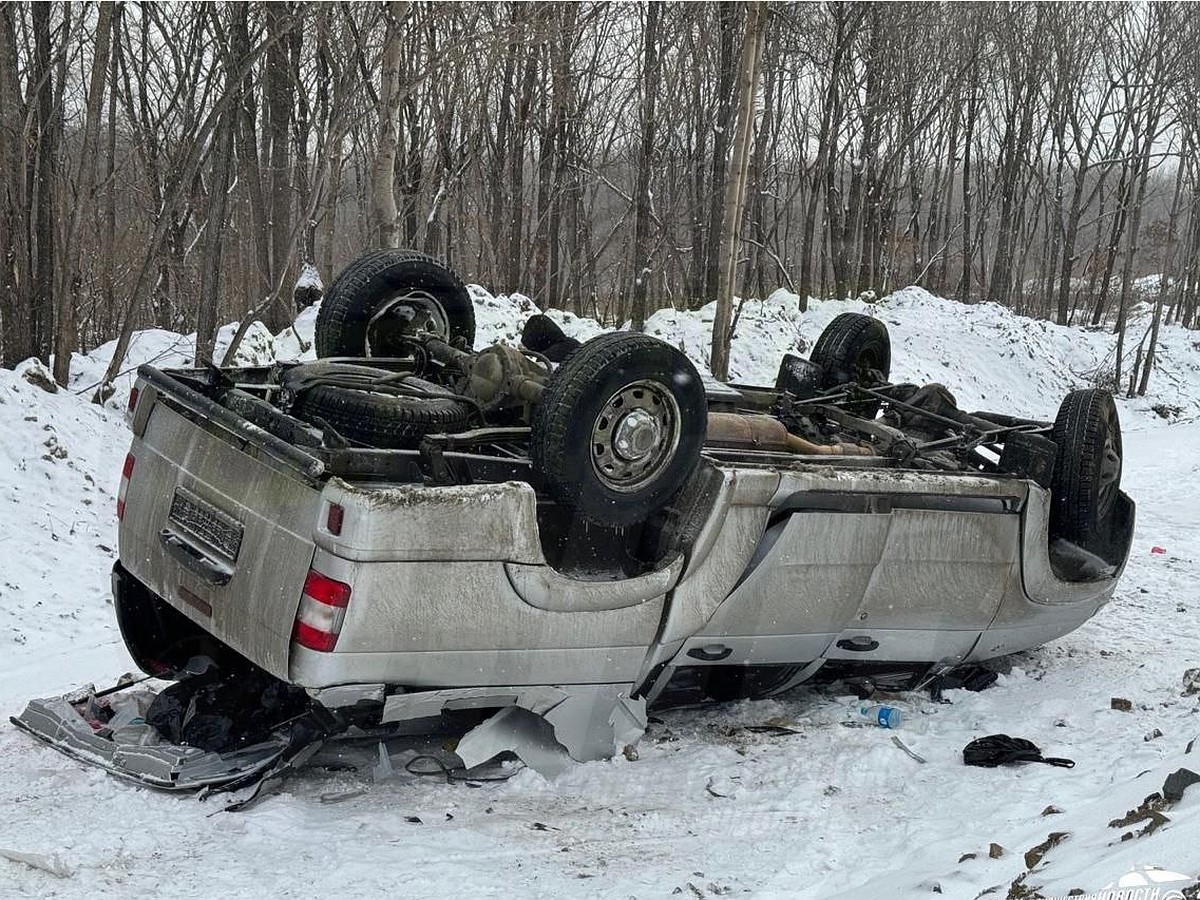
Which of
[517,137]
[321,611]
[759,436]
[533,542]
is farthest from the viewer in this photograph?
[517,137]

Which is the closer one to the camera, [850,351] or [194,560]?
[194,560]

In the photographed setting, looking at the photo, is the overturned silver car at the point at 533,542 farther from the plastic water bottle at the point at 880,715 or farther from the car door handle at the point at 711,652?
the plastic water bottle at the point at 880,715

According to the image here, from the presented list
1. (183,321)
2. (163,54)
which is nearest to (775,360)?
(183,321)

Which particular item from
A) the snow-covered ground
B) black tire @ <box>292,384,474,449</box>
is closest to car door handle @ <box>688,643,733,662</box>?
the snow-covered ground

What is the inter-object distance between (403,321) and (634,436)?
2046 millimetres

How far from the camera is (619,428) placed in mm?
3850

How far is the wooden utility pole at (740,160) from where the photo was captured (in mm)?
12164

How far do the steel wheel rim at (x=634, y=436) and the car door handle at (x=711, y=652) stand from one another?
0.76 metres

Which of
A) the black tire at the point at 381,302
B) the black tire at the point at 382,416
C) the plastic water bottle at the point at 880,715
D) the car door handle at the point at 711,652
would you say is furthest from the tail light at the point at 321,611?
the plastic water bottle at the point at 880,715

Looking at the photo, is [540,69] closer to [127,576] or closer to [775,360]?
[775,360]

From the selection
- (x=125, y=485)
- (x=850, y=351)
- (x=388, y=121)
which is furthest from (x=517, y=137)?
(x=125, y=485)

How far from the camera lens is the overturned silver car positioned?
345 centimetres

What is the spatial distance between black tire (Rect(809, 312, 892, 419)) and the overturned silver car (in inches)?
47.2

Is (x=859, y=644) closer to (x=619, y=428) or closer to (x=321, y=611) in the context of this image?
(x=619, y=428)
